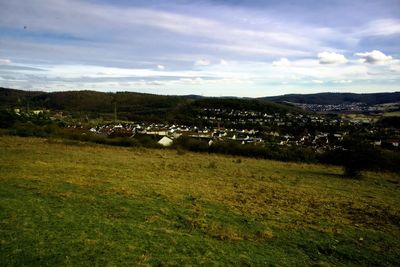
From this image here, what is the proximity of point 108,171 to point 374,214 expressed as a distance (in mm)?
13662

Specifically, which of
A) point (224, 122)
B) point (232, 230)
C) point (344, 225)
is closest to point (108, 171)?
point (232, 230)

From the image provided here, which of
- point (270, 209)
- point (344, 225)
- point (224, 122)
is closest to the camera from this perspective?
point (344, 225)

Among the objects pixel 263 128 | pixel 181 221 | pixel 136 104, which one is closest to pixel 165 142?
pixel 181 221

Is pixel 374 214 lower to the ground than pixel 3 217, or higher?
lower

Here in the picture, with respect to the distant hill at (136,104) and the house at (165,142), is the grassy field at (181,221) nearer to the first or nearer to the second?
the house at (165,142)

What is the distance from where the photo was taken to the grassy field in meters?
8.04

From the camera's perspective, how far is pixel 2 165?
698 inches

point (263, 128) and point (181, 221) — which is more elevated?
point (181, 221)

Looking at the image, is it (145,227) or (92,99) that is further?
(92,99)

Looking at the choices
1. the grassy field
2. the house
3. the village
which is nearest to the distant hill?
the village

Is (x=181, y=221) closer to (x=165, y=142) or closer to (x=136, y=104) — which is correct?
(x=165, y=142)

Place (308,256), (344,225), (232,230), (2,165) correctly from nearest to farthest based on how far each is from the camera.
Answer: (308,256) < (232,230) < (344,225) < (2,165)

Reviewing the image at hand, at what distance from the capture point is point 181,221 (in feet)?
35.7

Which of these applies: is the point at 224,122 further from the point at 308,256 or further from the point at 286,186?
the point at 308,256
